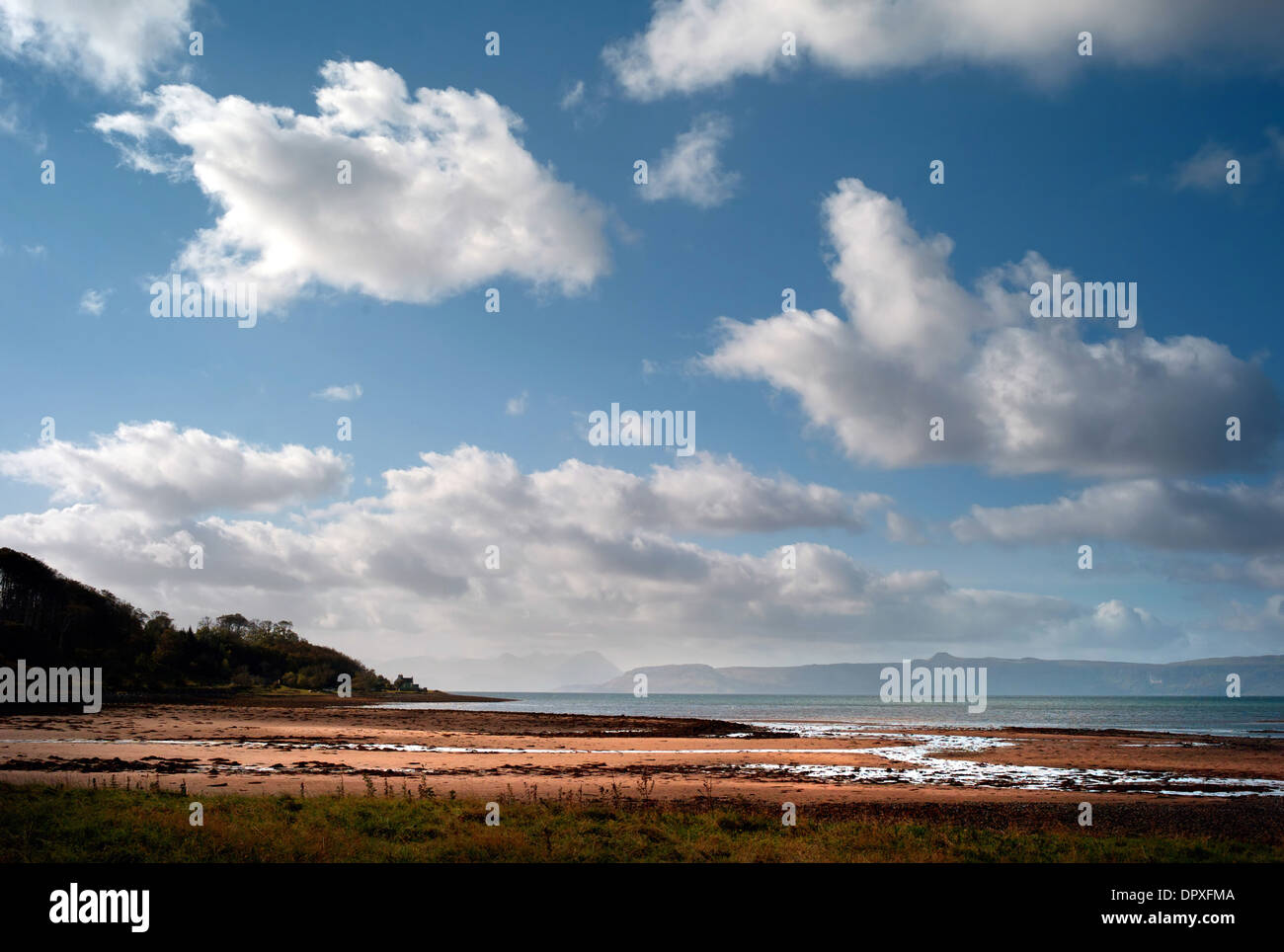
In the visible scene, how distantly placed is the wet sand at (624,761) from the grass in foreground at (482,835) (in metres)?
5.26

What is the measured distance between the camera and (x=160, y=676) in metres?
124

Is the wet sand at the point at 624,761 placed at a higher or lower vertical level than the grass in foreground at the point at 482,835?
lower

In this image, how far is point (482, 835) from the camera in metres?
17.3

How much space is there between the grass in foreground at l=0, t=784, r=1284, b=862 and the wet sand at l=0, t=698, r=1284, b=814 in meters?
5.26

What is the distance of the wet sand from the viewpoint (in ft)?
98.2

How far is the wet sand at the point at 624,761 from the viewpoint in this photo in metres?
29.9

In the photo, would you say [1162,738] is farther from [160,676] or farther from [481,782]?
[160,676]

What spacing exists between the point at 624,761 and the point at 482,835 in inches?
1041

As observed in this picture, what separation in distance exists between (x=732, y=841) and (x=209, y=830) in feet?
37.7

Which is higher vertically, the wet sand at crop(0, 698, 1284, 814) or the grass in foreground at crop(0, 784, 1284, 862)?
the grass in foreground at crop(0, 784, 1284, 862)

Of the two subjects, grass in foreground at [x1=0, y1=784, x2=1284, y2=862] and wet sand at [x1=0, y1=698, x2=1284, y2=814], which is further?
wet sand at [x1=0, y1=698, x2=1284, y2=814]
